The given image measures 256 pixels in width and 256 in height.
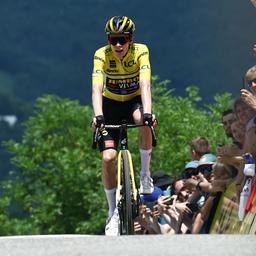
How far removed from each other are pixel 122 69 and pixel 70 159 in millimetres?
7398

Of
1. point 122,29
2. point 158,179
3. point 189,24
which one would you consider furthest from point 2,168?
point 122,29

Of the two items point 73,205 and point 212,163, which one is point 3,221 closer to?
point 73,205

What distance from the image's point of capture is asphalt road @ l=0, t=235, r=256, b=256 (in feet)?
24.8

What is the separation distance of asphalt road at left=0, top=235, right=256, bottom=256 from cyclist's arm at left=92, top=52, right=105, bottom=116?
2881 millimetres

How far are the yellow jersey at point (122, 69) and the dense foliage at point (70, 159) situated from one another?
195 inches

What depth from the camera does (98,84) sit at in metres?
11.1

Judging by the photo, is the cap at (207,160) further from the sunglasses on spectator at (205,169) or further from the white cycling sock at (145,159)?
the white cycling sock at (145,159)

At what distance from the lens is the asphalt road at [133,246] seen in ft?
24.8

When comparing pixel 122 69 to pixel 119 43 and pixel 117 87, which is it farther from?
pixel 119 43

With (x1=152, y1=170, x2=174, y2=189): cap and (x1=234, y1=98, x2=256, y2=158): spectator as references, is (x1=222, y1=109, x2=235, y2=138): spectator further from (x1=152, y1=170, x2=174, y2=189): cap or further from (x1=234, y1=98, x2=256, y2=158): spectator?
(x1=152, y1=170, x2=174, y2=189): cap

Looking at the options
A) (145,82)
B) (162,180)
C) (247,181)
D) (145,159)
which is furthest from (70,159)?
(247,181)

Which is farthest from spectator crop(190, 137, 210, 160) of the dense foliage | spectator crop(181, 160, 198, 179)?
the dense foliage

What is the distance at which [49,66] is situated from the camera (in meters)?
21.6

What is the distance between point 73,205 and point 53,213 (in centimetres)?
33
